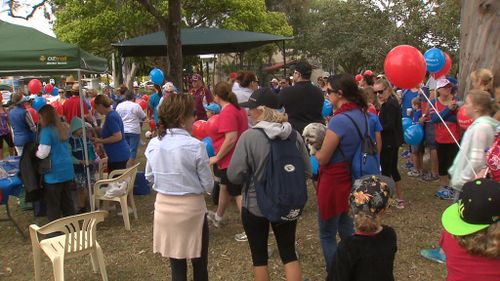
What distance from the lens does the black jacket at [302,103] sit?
4934 millimetres

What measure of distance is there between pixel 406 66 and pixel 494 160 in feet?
3.70

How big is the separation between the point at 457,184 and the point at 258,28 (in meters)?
19.0

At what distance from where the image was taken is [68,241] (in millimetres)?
3461

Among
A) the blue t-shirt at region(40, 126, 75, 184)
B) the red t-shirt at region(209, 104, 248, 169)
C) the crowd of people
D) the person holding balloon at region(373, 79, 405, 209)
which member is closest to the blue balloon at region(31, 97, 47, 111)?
the crowd of people

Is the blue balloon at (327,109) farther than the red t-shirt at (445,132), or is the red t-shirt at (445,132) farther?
the blue balloon at (327,109)

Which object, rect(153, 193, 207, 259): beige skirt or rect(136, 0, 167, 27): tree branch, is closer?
rect(153, 193, 207, 259): beige skirt

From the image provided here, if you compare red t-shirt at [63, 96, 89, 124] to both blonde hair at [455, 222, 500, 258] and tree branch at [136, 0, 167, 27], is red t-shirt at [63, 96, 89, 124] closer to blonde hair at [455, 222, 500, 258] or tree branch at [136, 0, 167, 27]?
tree branch at [136, 0, 167, 27]

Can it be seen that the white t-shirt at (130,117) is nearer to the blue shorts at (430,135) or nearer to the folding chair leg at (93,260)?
the folding chair leg at (93,260)

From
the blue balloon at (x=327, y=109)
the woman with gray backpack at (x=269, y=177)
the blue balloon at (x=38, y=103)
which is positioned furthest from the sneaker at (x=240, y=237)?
the blue balloon at (x=38, y=103)

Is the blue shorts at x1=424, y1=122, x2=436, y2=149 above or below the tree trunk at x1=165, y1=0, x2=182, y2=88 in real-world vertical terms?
below

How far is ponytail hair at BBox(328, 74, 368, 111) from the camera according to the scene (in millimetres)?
3078

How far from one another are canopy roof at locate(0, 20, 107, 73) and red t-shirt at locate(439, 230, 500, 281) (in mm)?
4177

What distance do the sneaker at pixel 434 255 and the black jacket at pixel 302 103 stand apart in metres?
1.84

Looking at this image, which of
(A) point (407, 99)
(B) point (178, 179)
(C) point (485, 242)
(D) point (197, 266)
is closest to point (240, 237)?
(D) point (197, 266)
